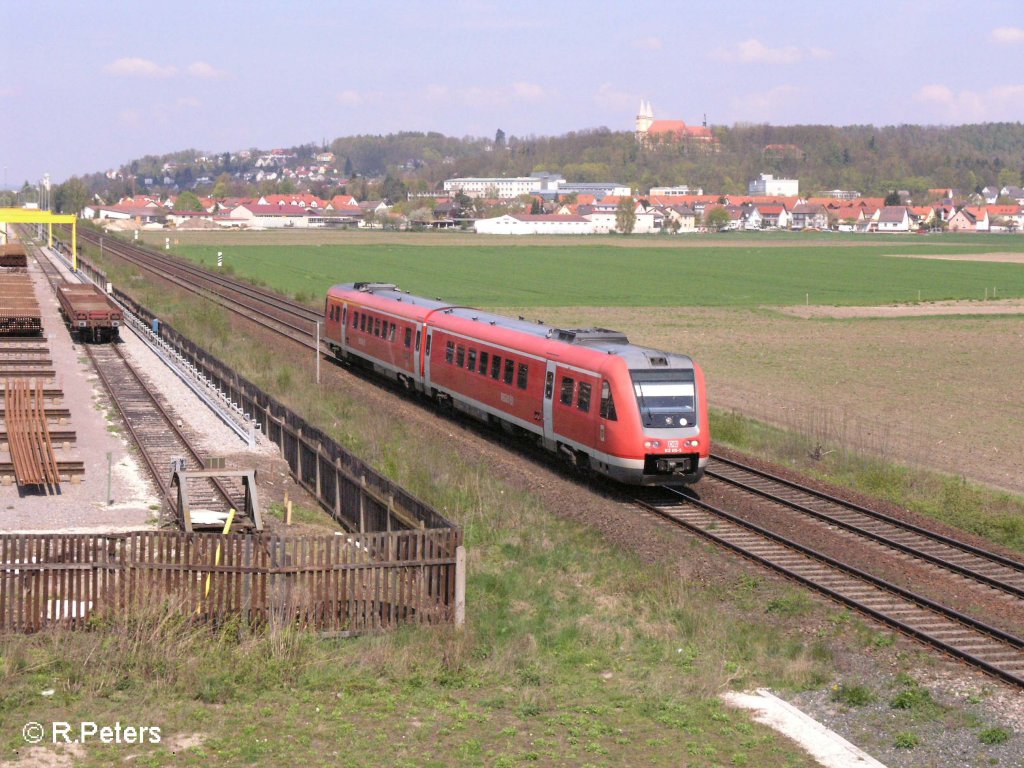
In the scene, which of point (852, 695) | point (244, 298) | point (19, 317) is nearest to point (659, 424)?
point (852, 695)

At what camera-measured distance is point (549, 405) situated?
25.4m

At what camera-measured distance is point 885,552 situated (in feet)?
65.3

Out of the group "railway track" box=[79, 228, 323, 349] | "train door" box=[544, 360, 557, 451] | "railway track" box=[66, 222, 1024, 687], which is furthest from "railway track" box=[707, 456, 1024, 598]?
"railway track" box=[79, 228, 323, 349]

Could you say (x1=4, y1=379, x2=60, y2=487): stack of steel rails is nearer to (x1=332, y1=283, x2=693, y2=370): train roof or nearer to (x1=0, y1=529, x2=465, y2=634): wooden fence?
(x1=0, y1=529, x2=465, y2=634): wooden fence

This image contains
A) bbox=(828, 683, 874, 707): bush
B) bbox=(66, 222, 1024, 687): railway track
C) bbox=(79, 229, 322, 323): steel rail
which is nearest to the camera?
bbox=(828, 683, 874, 707): bush

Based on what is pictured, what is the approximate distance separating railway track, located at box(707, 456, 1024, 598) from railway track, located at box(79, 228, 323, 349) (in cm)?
2454

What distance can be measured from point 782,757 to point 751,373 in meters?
33.2

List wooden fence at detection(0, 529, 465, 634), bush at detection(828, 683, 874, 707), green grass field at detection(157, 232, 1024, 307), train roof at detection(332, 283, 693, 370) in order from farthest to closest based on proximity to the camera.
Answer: green grass field at detection(157, 232, 1024, 307) → train roof at detection(332, 283, 693, 370) → wooden fence at detection(0, 529, 465, 634) → bush at detection(828, 683, 874, 707)

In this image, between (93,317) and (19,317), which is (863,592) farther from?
(19,317)

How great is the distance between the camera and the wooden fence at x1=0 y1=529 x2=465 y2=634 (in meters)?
13.5

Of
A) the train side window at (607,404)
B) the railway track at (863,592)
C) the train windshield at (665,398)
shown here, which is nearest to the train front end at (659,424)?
the train windshield at (665,398)

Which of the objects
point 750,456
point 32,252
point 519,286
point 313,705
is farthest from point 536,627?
point 32,252

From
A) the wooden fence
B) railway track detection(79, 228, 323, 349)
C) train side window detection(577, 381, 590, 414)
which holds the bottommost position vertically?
railway track detection(79, 228, 323, 349)

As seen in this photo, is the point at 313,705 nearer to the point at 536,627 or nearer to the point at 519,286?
the point at 536,627
